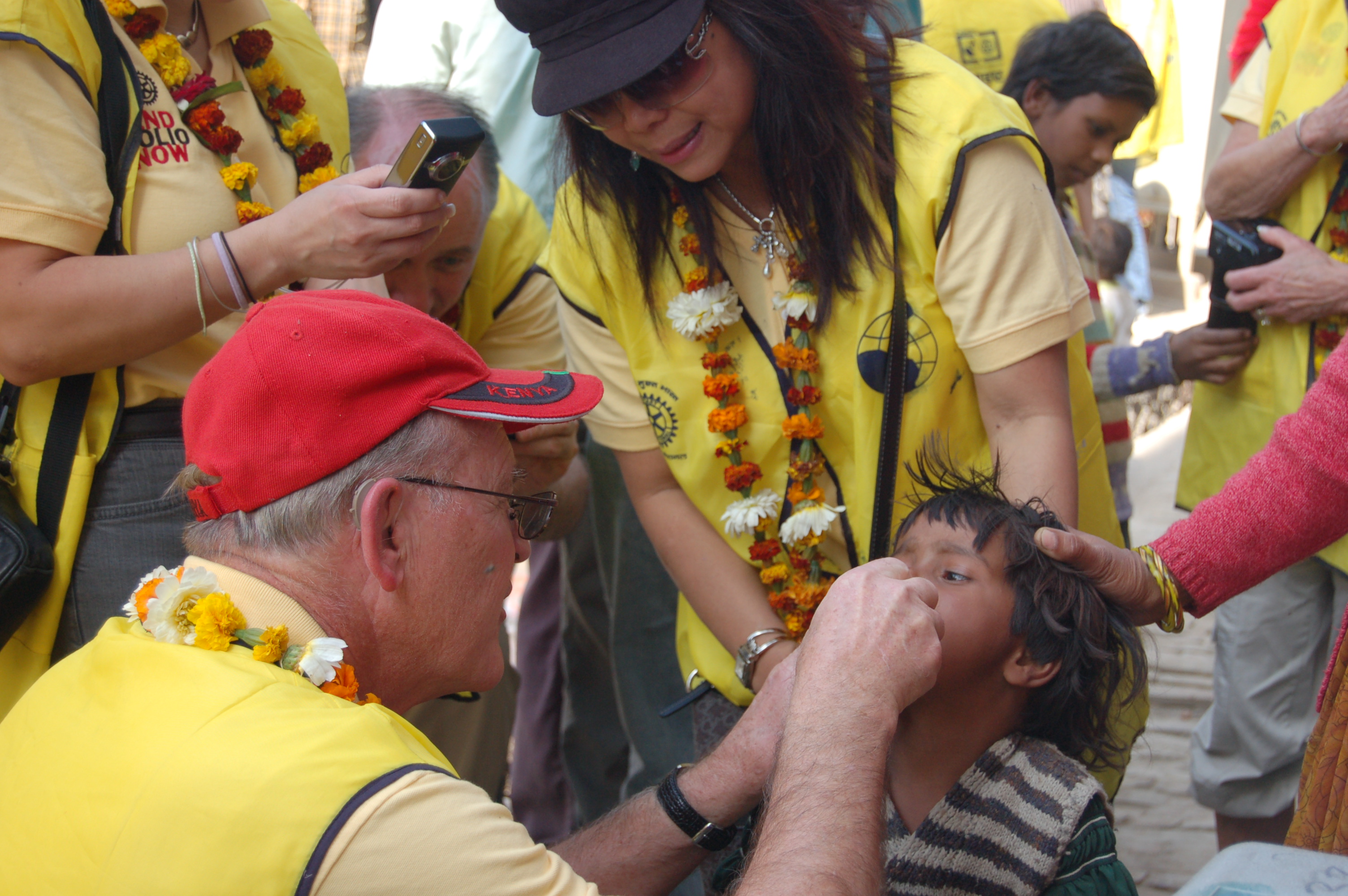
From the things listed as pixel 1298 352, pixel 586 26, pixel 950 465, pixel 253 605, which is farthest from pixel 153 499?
pixel 1298 352

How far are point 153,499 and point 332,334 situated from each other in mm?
847

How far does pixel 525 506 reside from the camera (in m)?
1.70

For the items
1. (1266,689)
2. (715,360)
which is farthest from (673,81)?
(1266,689)

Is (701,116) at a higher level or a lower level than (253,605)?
A: higher

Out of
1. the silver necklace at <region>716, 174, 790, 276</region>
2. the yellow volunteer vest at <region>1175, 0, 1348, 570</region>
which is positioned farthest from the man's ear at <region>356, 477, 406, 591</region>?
the yellow volunteer vest at <region>1175, 0, 1348, 570</region>

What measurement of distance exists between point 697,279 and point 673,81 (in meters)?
0.44

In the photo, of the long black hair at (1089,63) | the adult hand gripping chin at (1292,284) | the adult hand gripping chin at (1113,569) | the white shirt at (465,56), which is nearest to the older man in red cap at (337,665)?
the adult hand gripping chin at (1113,569)

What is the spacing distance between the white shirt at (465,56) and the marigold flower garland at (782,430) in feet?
5.32

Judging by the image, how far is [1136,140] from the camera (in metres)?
5.55

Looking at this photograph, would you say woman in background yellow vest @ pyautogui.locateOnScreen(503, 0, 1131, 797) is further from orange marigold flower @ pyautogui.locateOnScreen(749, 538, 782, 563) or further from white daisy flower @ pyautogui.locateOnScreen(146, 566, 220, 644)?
white daisy flower @ pyautogui.locateOnScreen(146, 566, 220, 644)

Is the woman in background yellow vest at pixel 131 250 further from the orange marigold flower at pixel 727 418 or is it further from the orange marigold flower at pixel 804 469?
the orange marigold flower at pixel 804 469

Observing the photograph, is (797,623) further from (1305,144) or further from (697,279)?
(1305,144)

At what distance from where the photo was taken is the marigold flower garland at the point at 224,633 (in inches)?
54.1

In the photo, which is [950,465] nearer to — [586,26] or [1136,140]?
[586,26]
